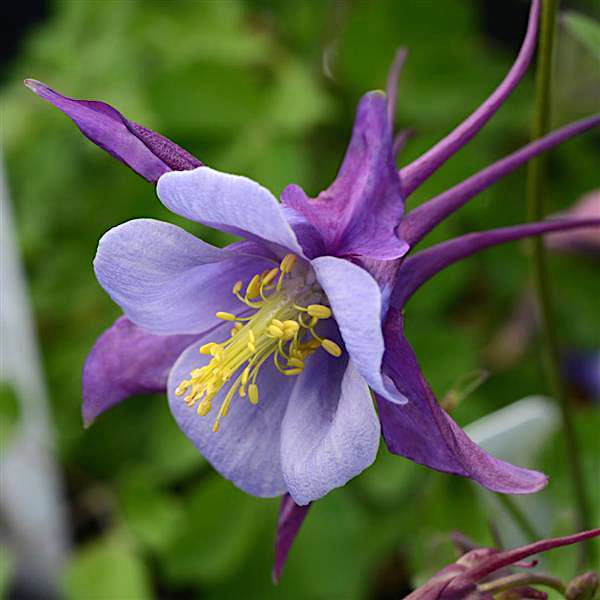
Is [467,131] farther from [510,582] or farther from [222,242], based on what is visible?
[222,242]

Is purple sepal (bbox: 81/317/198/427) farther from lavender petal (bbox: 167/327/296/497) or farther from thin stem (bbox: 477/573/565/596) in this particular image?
thin stem (bbox: 477/573/565/596)

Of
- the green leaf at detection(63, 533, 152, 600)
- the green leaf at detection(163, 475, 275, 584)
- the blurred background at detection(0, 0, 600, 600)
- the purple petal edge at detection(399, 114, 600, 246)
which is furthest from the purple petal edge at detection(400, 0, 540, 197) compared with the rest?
the green leaf at detection(63, 533, 152, 600)

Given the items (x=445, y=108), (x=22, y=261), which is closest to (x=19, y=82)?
(x=22, y=261)

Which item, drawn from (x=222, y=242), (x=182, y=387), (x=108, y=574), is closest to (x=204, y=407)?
(x=182, y=387)

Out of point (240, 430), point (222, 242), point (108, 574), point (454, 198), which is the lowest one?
point (108, 574)

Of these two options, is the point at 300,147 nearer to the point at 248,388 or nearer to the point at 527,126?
the point at 527,126
